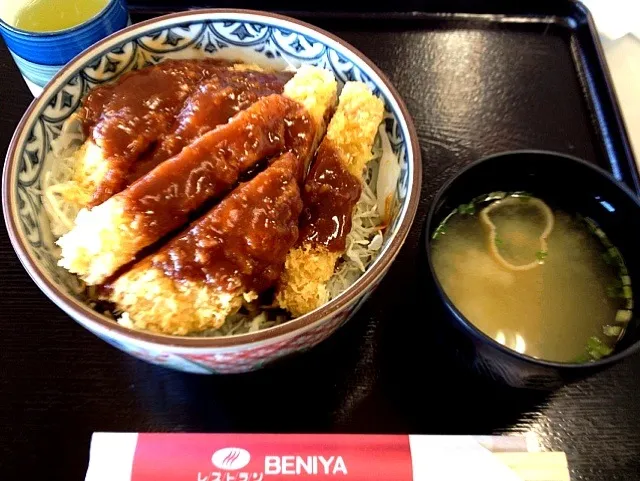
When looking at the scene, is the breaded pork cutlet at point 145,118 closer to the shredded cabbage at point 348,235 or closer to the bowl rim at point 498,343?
the shredded cabbage at point 348,235

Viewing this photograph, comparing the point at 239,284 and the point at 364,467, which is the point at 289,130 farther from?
the point at 364,467

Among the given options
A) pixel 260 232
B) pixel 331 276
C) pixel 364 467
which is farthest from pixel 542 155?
pixel 364 467

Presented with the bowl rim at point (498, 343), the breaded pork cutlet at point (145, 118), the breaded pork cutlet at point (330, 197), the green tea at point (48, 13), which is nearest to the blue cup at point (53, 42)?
the green tea at point (48, 13)

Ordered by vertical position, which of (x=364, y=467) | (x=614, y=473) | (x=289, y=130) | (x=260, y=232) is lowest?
→ (x=614, y=473)

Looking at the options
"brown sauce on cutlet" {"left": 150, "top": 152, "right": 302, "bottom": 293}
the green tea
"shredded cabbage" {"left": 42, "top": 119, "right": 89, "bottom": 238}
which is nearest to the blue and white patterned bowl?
"shredded cabbage" {"left": 42, "top": 119, "right": 89, "bottom": 238}

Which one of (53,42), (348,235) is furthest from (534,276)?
(53,42)
